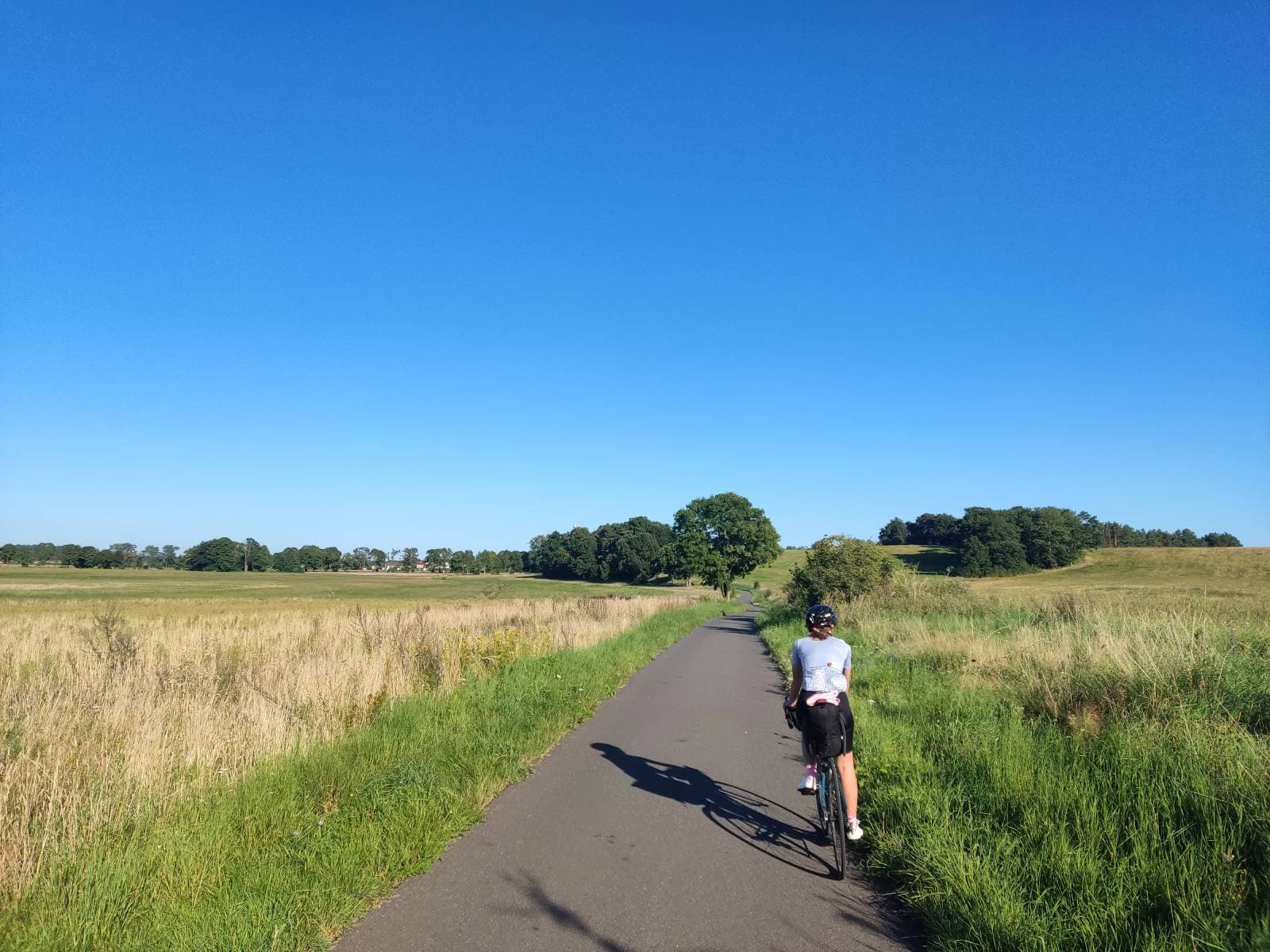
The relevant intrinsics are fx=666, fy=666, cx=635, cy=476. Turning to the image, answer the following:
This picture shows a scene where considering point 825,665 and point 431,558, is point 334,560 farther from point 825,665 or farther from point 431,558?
point 825,665

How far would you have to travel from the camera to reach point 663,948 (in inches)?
143

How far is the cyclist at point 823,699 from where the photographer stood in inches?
200

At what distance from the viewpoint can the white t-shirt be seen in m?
5.26

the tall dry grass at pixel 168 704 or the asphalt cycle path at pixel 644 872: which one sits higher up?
the tall dry grass at pixel 168 704

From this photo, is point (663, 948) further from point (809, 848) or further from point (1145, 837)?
point (1145, 837)

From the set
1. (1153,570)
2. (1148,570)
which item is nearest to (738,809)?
(1148,570)

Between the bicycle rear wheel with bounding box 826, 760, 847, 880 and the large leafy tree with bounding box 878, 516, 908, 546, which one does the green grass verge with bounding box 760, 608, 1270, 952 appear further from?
the large leafy tree with bounding box 878, 516, 908, 546

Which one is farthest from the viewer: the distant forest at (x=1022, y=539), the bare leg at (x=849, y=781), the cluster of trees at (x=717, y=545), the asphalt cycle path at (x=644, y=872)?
the distant forest at (x=1022, y=539)

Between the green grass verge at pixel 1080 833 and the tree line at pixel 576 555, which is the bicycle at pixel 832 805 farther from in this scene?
the tree line at pixel 576 555

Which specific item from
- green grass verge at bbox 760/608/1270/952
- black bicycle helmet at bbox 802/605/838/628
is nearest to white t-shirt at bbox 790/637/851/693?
black bicycle helmet at bbox 802/605/838/628

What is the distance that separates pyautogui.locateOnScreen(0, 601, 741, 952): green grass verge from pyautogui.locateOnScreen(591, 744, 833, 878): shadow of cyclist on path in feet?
4.39

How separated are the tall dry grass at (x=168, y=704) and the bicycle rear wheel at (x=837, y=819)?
504 centimetres

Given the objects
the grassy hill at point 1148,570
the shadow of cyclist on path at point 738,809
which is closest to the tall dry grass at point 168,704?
the shadow of cyclist on path at point 738,809

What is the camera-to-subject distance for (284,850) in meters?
4.51
